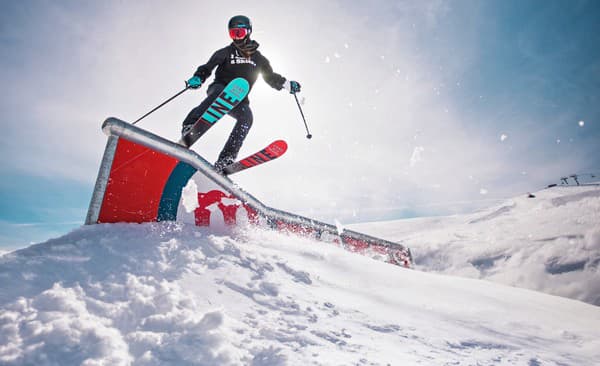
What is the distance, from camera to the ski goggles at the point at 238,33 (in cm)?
418

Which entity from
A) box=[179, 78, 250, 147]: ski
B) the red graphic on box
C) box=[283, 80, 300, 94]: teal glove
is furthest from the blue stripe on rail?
box=[283, 80, 300, 94]: teal glove

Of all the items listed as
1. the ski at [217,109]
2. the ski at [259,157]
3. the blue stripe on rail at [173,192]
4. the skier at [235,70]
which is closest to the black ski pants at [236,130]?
the skier at [235,70]

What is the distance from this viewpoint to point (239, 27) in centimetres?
419

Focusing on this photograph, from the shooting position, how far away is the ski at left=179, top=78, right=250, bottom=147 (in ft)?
11.5

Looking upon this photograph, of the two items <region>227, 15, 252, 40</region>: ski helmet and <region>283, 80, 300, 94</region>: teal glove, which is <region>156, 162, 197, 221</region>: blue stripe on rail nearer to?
<region>227, 15, 252, 40</region>: ski helmet

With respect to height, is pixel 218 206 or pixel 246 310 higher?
pixel 218 206

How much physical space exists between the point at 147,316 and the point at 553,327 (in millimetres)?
3282

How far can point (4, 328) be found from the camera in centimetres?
108

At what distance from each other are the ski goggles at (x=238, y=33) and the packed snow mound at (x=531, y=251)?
34.7ft

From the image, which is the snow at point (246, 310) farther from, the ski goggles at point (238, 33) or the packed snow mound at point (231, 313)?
the ski goggles at point (238, 33)

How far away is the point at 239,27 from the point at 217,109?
4.98ft

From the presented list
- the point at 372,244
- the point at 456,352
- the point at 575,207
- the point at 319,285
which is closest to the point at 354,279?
the point at 319,285

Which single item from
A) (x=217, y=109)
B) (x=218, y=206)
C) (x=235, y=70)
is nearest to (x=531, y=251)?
(x=218, y=206)

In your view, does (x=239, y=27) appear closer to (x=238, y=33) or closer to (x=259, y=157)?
(x=238, y=33)
